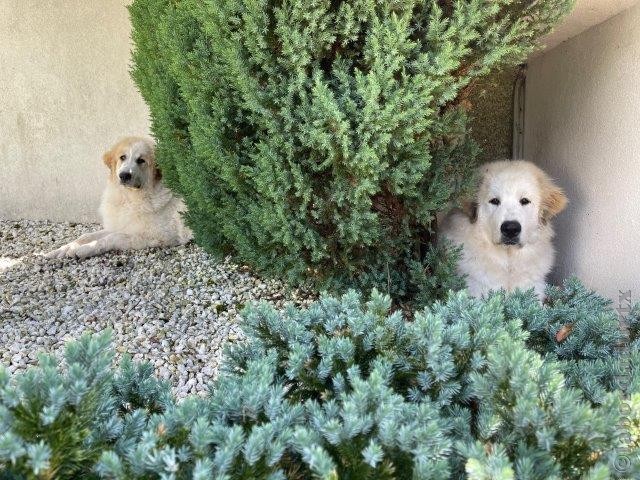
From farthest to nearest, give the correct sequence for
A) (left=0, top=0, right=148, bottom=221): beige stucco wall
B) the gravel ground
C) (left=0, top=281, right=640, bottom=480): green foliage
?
(left=0, top=0, right=148, bottom=221): beige stucco wall, the gravel ground, (left=0, top=281, right=640, bottom=480): green foliage

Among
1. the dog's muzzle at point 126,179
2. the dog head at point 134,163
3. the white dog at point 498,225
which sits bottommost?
the white dog at point 498,225

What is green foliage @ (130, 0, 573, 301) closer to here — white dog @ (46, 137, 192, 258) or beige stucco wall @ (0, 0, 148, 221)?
white dog @ (46, 137, 192, 258)

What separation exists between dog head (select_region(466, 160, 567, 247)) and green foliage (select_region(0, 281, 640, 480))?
202cm

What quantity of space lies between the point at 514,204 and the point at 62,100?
575cm

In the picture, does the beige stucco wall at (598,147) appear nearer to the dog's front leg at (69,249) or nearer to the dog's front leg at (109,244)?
the dog's front leg at (109,244)

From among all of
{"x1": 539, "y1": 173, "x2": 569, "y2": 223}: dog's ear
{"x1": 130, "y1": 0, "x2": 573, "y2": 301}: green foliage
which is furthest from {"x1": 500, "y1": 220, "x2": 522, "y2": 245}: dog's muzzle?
{"x1": 130, "y1": 0, "x2": 573, "y2": 301}: green foliage

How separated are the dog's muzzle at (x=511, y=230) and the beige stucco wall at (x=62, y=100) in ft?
15.6

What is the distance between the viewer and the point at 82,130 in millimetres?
7035

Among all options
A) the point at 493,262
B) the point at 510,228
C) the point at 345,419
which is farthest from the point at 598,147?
the point at 345,419

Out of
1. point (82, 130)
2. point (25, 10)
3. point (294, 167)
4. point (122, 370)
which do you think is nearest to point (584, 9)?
point (294, 167)

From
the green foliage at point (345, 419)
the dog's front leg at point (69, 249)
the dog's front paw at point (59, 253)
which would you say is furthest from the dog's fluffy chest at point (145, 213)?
the green foliage at point (345, 419)

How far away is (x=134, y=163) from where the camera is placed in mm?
5770

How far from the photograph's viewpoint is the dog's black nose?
3.68 metres

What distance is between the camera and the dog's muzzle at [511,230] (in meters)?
3.68
